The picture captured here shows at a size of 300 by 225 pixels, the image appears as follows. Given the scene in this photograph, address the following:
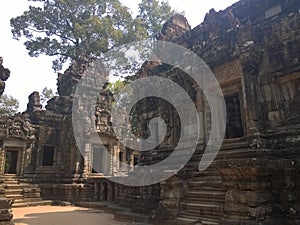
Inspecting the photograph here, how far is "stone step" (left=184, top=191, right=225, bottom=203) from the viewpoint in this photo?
6348mm

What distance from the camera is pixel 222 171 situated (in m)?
5.66

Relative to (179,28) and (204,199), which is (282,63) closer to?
(204,199)

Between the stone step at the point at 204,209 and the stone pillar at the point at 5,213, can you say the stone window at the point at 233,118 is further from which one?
the stone pillar at the point at 5,213

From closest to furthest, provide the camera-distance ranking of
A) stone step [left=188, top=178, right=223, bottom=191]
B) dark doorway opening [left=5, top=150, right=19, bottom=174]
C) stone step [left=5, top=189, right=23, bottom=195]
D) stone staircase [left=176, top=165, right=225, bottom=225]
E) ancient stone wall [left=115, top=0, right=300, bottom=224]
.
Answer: ancient stone wall [left=115, top=0, right=300, bottom=224] → stone staircase [left=176, top=165, right=225, bottom=225] → stone step [left=188, top=178, right=223, bottom=191] → stone step [left=5, top=189, right=23, bottom=195] → dark doorway opening [left=5, top=150, right=19, bottom=174]

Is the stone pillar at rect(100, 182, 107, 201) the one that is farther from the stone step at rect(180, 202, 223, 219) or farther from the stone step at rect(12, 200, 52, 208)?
the stone step at rect(180, 202, 223, 219)

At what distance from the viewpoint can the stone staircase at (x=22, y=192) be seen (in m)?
14.9

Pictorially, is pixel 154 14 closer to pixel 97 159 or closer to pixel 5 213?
pixel 97 159

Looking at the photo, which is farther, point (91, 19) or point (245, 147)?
point (91, 19)

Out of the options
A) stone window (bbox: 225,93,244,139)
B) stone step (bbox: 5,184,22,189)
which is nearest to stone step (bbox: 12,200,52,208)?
stone step (bbox: 5,184,22,189)

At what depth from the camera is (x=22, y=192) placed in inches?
619

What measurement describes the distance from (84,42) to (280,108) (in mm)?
18876

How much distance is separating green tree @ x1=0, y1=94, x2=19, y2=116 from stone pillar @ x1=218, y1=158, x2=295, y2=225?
26.7 metres

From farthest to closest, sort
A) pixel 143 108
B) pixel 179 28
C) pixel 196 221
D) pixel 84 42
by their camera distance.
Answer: pixel 84 42
pixel 179 28
pixel 143 108
pixel 196 221

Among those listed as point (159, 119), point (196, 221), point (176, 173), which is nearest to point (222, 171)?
point (196, 221)
